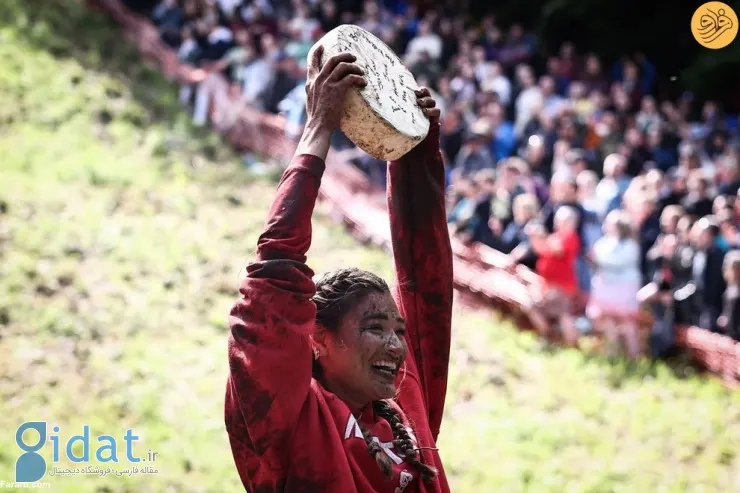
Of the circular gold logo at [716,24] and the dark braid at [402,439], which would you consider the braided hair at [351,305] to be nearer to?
the dark braid at [402,439]

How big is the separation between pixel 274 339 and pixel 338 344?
290 millimetres

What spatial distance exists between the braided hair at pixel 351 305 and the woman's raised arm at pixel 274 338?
0.71 feet

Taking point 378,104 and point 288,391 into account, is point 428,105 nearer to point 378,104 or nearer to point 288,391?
point 378,104

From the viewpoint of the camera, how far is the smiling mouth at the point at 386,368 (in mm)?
2430

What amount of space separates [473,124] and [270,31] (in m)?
4.74

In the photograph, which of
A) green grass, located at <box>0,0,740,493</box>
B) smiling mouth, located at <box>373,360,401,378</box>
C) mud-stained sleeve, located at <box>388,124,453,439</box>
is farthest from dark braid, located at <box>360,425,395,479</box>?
green grass, located at <box>0,0,740,493</box>

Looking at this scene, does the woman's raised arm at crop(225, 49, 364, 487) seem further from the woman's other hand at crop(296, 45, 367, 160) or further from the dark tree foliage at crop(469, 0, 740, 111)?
the dark tree foliage at crop(469, 0, 740, 111)

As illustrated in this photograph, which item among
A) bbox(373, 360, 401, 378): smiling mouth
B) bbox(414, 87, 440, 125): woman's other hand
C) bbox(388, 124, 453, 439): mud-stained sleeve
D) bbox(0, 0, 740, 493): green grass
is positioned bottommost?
bbox(373, 360, 401, 378): smiling mouth

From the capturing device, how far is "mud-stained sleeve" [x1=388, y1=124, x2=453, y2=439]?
2.74m

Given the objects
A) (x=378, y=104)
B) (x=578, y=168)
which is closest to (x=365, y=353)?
(x=378, y=104)

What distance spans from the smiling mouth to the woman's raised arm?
22 centimetres

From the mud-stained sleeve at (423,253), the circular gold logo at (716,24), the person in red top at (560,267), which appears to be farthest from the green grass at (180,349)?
the mud-stained sleeve at (423,253)

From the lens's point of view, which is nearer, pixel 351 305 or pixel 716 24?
pixel 351 305

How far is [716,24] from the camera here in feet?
22.4
